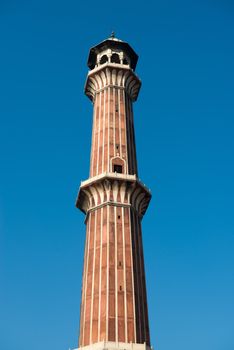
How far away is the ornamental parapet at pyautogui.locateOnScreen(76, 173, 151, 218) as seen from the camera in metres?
44.0

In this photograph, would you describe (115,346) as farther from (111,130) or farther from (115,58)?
(115,58)

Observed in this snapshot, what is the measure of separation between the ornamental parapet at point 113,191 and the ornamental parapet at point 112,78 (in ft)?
48.1

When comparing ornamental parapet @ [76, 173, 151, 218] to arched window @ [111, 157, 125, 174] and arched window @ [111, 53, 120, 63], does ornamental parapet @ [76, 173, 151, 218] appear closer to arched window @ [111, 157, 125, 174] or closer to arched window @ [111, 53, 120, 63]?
Answer: arched window @ [111, 157, 125, 174]

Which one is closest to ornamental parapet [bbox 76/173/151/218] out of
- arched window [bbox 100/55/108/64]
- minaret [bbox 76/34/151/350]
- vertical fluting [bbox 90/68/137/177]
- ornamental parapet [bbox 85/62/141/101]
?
minaret [bbox 76/34/151/350]

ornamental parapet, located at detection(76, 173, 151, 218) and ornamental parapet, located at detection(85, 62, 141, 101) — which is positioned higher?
ornamental parapet, located at detection(85, 62, 141, 101)

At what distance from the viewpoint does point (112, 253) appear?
40500mm

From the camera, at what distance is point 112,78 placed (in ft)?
180

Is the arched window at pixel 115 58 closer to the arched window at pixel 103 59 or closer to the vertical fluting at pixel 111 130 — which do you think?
the arched window at pixel 103 59

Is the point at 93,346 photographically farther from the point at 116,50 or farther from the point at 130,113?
the point at 116,50

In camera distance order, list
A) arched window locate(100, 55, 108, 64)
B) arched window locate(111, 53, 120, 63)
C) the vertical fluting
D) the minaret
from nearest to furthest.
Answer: the minaret, the vertical fluting, arched window locate(111, 53, 120, 63), arched window locate(100, 55, 108, 64)

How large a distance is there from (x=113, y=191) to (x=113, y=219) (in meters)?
2.97

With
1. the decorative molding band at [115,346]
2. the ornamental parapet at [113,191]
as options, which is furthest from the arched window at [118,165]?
the decorative molding band at [115,346]

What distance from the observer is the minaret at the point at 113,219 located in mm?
36969

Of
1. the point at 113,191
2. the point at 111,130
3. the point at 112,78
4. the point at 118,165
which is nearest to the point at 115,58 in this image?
the point at 112,78
